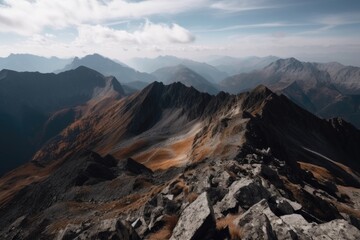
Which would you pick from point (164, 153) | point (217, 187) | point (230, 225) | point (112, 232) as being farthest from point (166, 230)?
point (164, 153)

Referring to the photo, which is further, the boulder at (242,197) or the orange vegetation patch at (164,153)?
the orange vegetation patch at (164,153)

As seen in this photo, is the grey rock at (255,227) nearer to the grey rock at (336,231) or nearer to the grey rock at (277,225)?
the grey rock at (277,225)

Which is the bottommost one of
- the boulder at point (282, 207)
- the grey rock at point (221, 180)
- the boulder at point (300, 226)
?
the grey rock at point (221, 180)

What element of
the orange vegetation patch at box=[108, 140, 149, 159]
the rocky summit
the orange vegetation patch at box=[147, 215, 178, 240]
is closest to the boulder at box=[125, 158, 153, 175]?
the rocky summit

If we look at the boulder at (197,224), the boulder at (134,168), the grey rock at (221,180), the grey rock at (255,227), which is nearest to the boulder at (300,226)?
the grey rock at (255,227)

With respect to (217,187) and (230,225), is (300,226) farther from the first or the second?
(217,187)

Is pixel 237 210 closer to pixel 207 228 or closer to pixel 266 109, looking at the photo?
pixel 207 228

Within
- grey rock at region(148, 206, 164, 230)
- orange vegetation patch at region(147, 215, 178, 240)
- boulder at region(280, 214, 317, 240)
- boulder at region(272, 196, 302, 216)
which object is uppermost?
boulder at region(280, 214, 317, 240)

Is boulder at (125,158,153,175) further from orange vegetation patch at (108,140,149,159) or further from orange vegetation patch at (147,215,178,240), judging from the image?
orange vegetation patch at (147,215,178,240)
